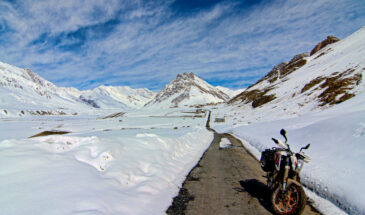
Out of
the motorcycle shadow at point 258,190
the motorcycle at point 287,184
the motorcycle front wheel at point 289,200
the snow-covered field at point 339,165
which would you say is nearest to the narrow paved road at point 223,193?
the motorcycle shadow at point 258,190

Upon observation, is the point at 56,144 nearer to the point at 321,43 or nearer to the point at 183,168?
the point at 183,168

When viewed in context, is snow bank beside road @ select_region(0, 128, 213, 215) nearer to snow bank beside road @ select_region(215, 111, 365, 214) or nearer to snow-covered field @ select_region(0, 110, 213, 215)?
snow-covered field @ select_region(0, 110, 213, 215)

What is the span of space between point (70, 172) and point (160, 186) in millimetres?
3180

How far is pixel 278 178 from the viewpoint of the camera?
5645mm

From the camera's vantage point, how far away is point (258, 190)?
7258mm

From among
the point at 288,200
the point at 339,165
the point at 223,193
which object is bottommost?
the point at 223,193

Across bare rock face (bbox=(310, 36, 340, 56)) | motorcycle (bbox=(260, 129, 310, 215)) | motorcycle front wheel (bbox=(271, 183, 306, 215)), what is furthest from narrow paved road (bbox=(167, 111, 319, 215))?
bare rock face (bbox=(310, 36, 340, 56))

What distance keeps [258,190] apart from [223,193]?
134 cm

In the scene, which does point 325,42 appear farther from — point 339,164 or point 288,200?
point 288,200

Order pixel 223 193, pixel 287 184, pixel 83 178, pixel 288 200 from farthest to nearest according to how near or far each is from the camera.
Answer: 1. pixel 223 193
2. pixel 83 178
3. pixel 288 200
4. pixel 287 184

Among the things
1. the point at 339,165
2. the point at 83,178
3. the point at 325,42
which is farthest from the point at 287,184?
the point at 325,42

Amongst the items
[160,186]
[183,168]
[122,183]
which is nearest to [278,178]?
[160,186]

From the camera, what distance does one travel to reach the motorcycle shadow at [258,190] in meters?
6.23

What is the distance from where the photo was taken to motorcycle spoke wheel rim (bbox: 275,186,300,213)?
530 centimetres
